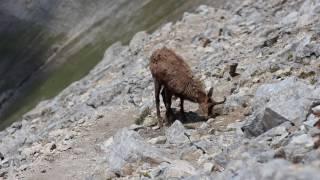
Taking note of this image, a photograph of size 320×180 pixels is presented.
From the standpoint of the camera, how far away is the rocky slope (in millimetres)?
11570

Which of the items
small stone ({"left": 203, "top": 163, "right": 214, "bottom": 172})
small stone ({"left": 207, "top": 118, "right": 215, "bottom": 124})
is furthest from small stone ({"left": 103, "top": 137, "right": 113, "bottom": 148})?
small stone ({"left": 203, "top": 163, "right": 214, "bottom": 172})

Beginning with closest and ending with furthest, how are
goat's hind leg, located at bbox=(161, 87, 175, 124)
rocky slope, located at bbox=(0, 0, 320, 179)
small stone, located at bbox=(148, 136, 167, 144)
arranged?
rocky slope, located at bbox=(0, 0, 320, 179) → small stone, located at bbox=(148, 136, 167, 144) → goat's hind leg, located at bbox=(161, 87, 175, 124)

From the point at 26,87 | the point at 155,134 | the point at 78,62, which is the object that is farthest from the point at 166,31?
the point at 26,87

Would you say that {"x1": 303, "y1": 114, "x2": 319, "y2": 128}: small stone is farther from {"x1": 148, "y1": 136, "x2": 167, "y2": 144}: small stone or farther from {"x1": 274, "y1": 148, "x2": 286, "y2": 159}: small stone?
{"x1": 148, "y1": 136, "x2": 167, "y2": 144}: small stone

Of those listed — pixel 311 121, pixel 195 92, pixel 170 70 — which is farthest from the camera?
pixel 170 70

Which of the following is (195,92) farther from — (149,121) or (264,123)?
(264,123)

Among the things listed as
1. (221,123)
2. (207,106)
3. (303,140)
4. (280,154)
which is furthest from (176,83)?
(280,154)

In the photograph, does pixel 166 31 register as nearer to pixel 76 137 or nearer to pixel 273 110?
pixel 76 137

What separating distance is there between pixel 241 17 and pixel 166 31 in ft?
21.8

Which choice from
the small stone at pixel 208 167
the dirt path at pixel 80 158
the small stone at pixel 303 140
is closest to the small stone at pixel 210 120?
the dirt path at pixel 80 158

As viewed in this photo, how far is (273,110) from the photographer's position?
13.8m

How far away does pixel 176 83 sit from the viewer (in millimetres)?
20281

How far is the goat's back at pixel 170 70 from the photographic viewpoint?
2019cm

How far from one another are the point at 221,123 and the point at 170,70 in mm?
3071
